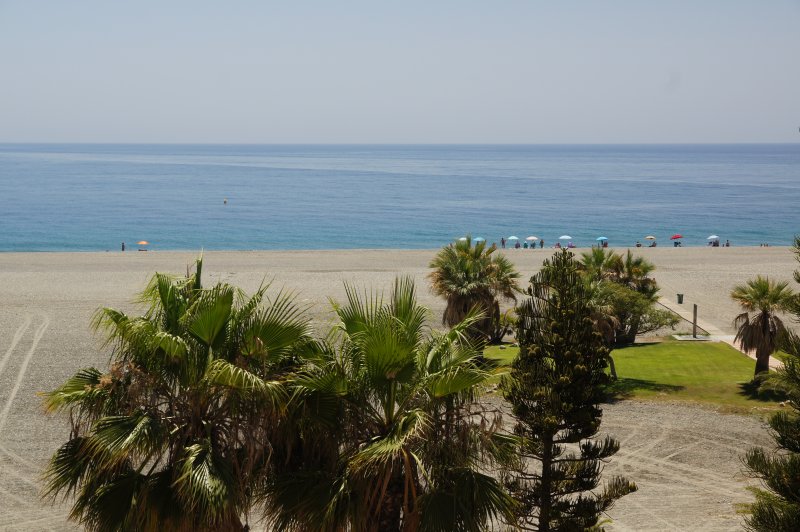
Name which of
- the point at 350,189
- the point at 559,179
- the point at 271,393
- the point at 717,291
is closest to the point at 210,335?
the point at 271,393

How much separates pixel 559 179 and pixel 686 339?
435 ft

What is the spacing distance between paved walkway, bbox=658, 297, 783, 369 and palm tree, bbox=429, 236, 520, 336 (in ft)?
22.5

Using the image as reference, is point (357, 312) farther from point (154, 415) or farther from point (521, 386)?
point (521, 386)

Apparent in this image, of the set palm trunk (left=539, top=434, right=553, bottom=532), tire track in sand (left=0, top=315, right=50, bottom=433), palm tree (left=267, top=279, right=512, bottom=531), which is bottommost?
tire track in sand (left=0, top=315, right=50, bottom=433)

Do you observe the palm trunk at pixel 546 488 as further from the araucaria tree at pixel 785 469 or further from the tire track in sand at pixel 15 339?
the tire track in sand at pixel 15 339

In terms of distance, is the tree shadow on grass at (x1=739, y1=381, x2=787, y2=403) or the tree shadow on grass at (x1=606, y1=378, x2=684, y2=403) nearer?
the tree shadow on grass at (x1=739, y1=381, x2=787, y2=403)

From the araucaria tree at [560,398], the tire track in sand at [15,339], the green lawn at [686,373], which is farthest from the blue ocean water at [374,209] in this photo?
the araucaria tree at [560,398]

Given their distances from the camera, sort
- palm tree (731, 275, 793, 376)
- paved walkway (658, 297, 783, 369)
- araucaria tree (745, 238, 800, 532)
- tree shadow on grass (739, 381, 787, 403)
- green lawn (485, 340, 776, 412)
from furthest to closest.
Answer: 1. paved walkway (658, 297, 783, 369)
2. palm tree (731, 275, 793, 376)
3. green lawn (485, 340, 776, 412)
4. tree shadow on grass (739, 381, 787, 403)
5. araucaria tree (745, 238, 800, 532)

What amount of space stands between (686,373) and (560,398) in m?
14.9

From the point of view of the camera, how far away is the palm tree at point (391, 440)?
24.5ft

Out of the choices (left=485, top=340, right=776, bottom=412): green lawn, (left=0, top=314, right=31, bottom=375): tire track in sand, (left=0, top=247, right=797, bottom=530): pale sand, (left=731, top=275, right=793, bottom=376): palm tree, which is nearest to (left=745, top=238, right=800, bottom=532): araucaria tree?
(left=0, top=247, right=797, bottom=530): pale sand

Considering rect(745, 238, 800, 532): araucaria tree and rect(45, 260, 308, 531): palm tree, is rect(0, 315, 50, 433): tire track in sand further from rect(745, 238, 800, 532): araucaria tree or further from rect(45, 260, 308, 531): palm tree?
rect(745, 238, 800, 532): araucaria tree

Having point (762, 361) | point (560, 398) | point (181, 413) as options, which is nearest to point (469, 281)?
point (762, 361)

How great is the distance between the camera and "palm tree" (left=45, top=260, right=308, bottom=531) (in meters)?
7.41
